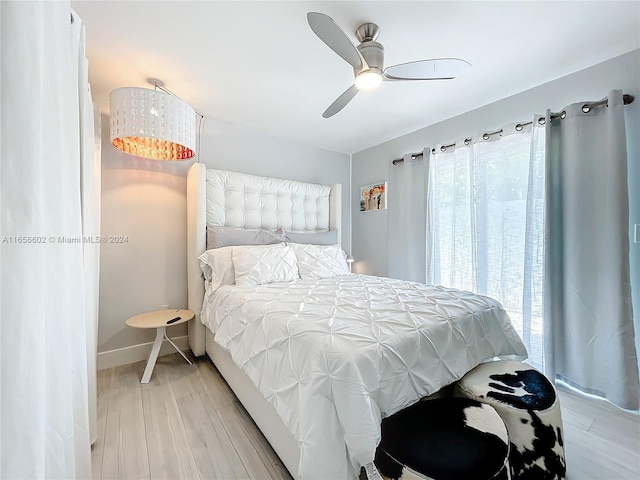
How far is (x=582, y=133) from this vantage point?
2.00 meters

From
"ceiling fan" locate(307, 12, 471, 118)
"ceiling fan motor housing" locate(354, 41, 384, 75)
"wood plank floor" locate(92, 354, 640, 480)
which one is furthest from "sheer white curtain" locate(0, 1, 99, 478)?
"ceiling fan motor housing" locate(354, 41, 384, 75)

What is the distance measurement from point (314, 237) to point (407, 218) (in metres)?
1.15

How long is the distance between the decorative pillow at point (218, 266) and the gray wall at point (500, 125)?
2082mm

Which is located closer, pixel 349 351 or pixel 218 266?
pixel 349 351

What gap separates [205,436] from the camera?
1.58m

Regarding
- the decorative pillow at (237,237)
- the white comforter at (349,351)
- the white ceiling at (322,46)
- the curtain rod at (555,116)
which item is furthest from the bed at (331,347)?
the curtain rod at (555,116)

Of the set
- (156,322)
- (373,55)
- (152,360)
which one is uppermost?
(373,55)

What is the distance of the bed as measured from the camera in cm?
100

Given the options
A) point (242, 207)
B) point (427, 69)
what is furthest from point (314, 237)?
point (427, 69)

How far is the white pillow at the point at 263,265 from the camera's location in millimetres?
2314

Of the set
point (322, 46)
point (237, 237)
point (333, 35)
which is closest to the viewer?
point (333, 35)

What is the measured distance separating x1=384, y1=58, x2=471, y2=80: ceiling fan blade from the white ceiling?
10.9 inches

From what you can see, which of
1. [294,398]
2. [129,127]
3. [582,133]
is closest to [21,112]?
[294,398]

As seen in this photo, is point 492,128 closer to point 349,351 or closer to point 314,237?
point 314,237
